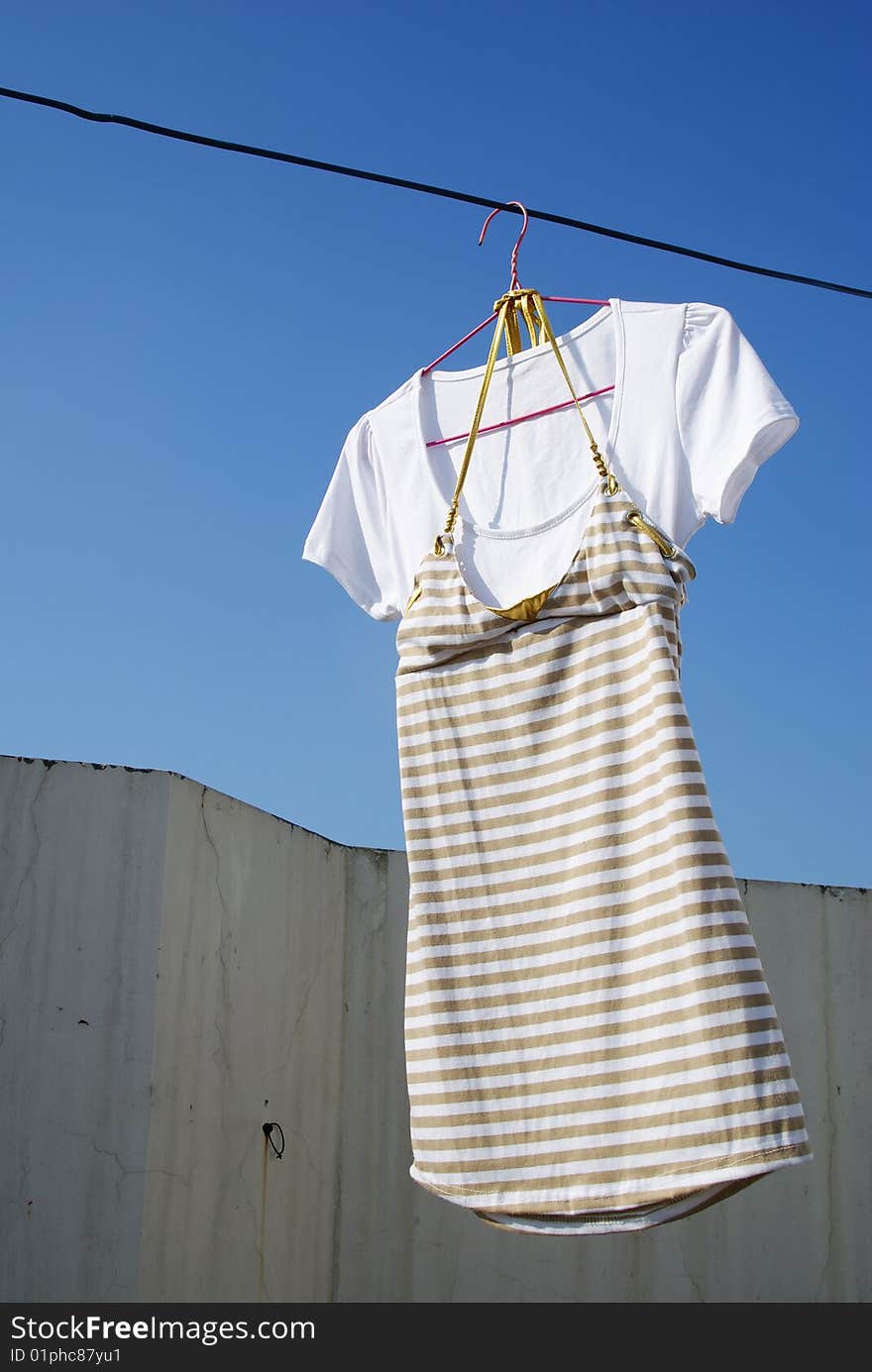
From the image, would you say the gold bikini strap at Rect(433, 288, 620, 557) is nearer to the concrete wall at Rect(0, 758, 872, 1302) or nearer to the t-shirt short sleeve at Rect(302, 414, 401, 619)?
the t-shirt short sleeve at Rect(302, 414, 401, 619)

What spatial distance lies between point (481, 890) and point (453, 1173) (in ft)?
1.01

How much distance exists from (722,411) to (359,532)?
561 mm

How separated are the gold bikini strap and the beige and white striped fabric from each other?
4cm

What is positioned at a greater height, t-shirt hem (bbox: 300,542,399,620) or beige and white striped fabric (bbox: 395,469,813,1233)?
t-shirt hem (bbox: 300,542,399,620)

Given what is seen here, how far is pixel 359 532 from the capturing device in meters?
1.86

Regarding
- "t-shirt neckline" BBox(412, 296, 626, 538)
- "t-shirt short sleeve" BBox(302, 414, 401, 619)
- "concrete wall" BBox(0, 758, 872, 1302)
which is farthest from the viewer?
"concrete wall" BBox(0, 758, 872, 1302)

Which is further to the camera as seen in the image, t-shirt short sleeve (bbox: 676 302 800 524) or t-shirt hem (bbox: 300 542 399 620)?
t-shirt hem (bbox: 300 542 399 620)

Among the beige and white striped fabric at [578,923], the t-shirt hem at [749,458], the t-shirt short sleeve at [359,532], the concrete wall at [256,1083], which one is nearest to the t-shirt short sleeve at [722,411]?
the t-shirt hem at [749,458]

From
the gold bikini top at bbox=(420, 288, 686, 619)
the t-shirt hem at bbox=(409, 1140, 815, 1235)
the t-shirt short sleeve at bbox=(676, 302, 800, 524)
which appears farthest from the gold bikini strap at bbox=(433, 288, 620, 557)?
the t-shirt hem at bbox=(409, 1140, 815, 1235)

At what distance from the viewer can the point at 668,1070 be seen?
4.26ft

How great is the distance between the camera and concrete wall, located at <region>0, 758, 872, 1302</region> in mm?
2883

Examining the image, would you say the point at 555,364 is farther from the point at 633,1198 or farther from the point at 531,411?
the point at 633,1198

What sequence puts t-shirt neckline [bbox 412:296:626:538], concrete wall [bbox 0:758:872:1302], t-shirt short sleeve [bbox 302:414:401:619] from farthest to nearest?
1. concrete wall [bbox 0:758:872:1302]
2. t-shirt short sleeve [bbox 302:414:401:619]
3. t-shirt neckline [bbox 412:296:626:538]
